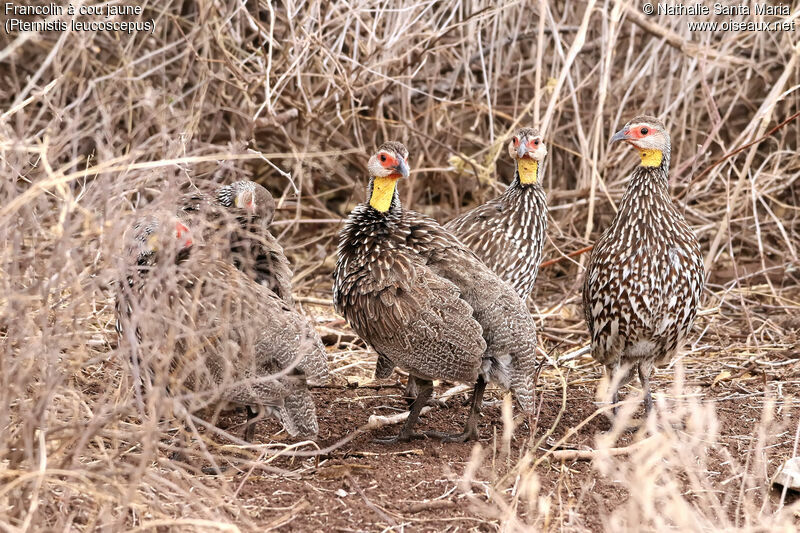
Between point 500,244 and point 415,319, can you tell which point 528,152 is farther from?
point 415,319

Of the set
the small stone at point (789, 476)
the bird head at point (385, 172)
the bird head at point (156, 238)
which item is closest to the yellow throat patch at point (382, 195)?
the bird head at point (385, 172)

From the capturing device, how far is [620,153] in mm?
7504

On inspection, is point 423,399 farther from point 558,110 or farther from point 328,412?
point 558,110

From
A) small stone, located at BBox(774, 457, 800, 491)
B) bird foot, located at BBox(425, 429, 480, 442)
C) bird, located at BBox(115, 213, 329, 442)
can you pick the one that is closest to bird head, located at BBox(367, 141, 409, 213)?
bird, located at BBox(115, 213, 329, 442)

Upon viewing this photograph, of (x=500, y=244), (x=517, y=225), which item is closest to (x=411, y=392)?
(x=500, y=244)

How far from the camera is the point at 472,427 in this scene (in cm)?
497

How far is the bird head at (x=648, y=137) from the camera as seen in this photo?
206 inches

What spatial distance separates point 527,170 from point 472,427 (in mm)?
1703

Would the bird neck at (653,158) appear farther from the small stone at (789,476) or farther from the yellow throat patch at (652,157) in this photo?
the small stone at (789,476)

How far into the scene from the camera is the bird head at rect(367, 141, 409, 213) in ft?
16.9

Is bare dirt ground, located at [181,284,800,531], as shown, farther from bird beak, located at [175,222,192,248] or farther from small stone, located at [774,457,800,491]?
bird beak, located at [175,222,192,248]

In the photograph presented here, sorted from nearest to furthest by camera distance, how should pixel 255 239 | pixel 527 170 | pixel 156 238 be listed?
1. pixel 156 238
2. pixel 255 239
3. pixel 527 170

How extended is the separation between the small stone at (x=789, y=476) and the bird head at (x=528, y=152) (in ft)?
7.50

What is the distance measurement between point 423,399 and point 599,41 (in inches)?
150
